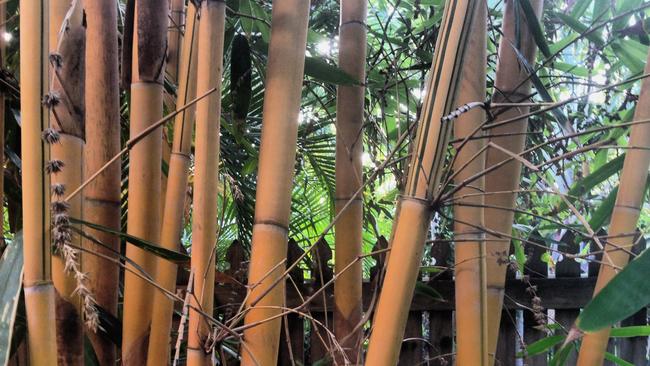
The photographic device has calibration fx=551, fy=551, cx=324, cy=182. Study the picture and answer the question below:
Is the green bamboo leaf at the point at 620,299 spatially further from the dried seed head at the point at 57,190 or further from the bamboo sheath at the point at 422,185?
the dried seed head at the point at 57,190

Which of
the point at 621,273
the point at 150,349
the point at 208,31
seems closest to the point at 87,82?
the point at 208,31

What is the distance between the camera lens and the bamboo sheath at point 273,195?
49cm

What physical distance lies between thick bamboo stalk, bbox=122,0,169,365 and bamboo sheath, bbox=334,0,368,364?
0.80ft

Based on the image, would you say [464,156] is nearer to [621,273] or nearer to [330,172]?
[621,273]

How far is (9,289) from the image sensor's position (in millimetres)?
371

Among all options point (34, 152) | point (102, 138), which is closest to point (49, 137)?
point (34, 152)

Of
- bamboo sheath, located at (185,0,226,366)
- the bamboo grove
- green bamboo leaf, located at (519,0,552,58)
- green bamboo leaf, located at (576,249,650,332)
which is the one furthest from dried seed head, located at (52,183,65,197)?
green bamboo leaf, located at (519,0,552,58)

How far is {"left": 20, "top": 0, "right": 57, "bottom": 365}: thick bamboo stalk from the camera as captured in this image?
1.11ft

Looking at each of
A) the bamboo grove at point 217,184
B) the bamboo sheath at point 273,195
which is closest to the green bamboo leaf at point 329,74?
the bamboo grove at point 217,184

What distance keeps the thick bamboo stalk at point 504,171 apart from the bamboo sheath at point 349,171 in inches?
6.6

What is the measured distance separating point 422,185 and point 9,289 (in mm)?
296

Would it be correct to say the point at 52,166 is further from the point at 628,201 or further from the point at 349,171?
the point at 628,201

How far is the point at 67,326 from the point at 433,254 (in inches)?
45.4

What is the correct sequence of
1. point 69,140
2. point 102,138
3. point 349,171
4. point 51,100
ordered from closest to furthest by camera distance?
point 51,100 → point 69,140 → point 102,138 → point 349,171
